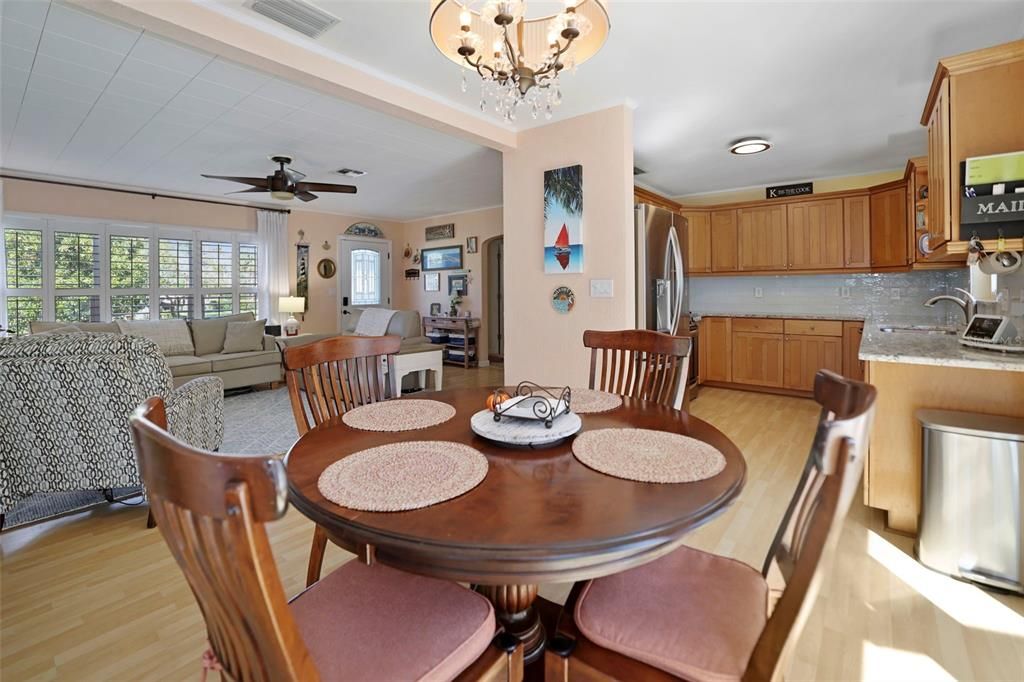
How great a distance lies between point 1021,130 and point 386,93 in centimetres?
317

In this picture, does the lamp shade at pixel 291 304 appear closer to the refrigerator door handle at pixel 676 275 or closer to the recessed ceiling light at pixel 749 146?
the refrigerator door handle at pixel 676 275

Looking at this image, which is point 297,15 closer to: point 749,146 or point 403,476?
point 403,476

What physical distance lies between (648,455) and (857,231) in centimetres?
507

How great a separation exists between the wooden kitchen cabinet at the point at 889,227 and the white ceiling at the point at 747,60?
0.57m

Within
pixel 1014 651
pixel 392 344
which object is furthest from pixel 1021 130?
pixel 392 344

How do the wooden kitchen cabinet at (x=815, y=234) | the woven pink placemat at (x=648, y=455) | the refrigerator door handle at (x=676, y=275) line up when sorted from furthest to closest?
the wooden kitchen cabinet at (x=815, y=234) → the refrigerator door handle at (x=676, y=275) → the woven pink placemat at (x=648, y=455)

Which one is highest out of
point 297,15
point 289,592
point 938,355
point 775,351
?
point 297,15

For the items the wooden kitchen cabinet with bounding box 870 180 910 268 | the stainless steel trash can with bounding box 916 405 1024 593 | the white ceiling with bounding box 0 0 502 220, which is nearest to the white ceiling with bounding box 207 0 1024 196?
the wooden kitchen cabinet with bounding box 870 180 910 268

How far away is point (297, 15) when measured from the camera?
2.22m

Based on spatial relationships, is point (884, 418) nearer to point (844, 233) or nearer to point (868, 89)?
point (868, 89)

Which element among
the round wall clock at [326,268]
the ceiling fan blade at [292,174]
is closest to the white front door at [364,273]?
the round wall clock at [326,268]

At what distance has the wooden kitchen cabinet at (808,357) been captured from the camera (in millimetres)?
4812

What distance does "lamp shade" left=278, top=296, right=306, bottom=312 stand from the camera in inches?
262

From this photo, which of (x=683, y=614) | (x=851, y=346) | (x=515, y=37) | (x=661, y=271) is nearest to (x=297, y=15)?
(x=515, y=37)
